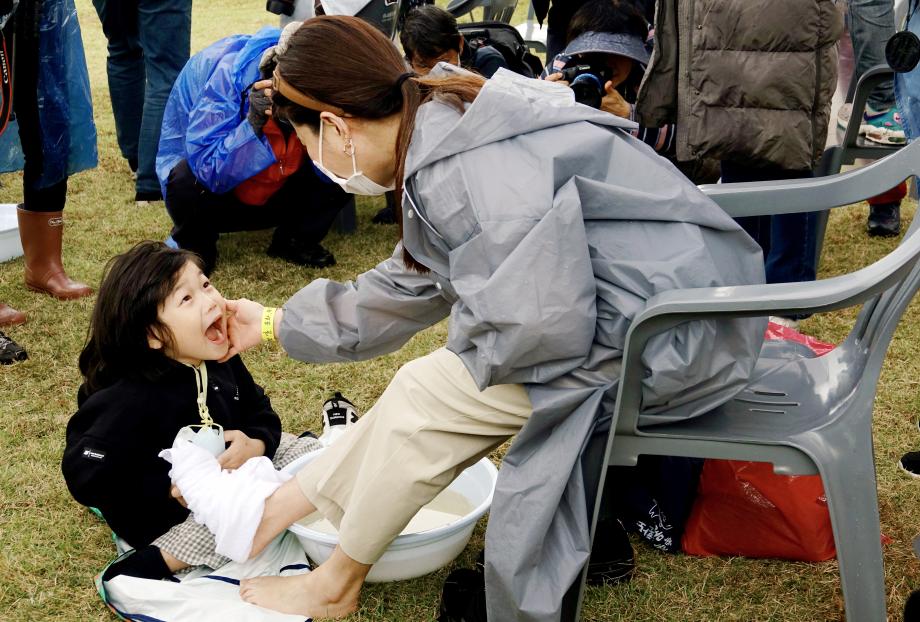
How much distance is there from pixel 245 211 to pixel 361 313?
76.2 inches

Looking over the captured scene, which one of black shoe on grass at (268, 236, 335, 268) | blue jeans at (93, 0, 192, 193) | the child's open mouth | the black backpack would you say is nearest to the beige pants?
the child's open mouth

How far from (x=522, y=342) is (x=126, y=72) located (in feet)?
12.7

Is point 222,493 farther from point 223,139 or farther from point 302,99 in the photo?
point 223,139

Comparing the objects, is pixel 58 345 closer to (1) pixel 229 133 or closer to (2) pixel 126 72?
(1) pixel 229 133

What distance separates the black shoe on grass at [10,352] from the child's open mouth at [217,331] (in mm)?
1281

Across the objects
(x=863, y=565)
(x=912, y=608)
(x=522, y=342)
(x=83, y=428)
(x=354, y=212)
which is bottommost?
(x=354, y=212)

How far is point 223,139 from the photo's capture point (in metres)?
3.71

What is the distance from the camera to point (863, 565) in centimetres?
167

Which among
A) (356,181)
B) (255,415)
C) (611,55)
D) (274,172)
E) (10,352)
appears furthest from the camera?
(274,172)

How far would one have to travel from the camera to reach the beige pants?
180 cm

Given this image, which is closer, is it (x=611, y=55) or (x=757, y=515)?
(x=757, y=515)

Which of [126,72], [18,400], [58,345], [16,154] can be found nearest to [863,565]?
[18,400]

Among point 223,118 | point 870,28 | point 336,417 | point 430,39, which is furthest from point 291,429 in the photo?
point 870,28

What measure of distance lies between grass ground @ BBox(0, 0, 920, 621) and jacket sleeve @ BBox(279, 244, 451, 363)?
537mm
